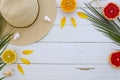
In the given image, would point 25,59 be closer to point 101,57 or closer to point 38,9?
point 38,9

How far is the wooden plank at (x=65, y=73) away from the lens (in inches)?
64.9

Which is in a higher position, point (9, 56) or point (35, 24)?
point (35, 24)

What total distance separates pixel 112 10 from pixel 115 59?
1.02 ft

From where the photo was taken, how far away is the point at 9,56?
1680mm

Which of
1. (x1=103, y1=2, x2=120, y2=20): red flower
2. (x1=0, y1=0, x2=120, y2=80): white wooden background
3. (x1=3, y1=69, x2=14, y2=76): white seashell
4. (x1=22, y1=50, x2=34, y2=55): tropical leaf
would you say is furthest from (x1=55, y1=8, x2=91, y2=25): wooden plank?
(x1=3, y1=69, x2=14, y2=76): white seashell

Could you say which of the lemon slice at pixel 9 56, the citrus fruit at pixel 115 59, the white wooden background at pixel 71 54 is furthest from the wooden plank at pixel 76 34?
the lemon slice at pixel 9 56

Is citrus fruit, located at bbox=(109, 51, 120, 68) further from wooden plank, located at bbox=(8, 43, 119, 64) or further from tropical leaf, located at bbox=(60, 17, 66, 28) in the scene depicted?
tropical leaf, located at bbox=(60, 17, 66, 28)

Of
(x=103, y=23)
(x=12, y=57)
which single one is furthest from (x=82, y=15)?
(x=12, y=57)

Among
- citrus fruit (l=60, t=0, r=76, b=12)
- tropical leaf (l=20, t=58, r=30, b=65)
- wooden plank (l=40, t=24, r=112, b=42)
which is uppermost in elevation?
citrus fruit (l=60, t=0, r=76, b=12)

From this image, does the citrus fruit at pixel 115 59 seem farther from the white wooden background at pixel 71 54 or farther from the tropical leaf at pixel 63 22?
the tropical leaf at pixel 63 22

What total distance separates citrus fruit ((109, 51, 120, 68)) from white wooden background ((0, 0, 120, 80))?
0.14 ft

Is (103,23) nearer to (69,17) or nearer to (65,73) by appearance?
(69,17)

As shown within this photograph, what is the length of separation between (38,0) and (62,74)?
1.71ft

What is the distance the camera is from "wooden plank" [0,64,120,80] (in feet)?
5.41
